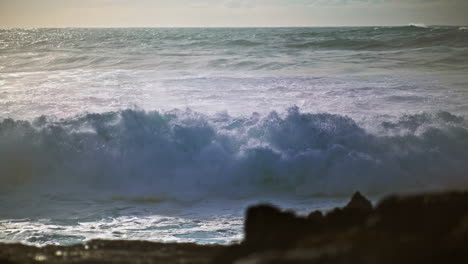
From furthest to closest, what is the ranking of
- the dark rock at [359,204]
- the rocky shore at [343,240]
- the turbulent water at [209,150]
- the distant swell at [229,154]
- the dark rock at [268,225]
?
the distant swell at [229,154]
the turbulent water at [209,150]
the dark rock at [359,204]
the dark rock at [268,225]
the rocky shore at [343,240]

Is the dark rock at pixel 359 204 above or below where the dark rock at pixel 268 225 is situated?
below

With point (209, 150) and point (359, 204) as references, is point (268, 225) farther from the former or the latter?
point (209, 150)

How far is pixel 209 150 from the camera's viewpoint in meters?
10.6

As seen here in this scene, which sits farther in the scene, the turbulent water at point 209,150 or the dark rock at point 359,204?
the turbulent water at point 209,150

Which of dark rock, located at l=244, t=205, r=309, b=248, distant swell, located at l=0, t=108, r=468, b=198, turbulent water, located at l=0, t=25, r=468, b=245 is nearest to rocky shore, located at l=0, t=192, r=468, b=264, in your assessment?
dark rock, located at l=244, t=205, r=309, b=248

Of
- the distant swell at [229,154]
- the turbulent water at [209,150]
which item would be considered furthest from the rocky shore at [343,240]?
the distant swell at [229,154]

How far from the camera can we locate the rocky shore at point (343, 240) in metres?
2.06

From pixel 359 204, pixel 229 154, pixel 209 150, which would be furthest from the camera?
pixel 209 150

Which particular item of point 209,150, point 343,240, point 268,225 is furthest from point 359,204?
point 209,150

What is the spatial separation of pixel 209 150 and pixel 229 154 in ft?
1.55

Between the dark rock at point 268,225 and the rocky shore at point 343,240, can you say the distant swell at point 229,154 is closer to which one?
the rocky shore at point 343,240

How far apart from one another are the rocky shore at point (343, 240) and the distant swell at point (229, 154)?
5282 mm

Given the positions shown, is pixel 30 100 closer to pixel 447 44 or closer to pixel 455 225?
pixel 455 225

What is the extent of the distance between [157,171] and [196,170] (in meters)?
0.81
